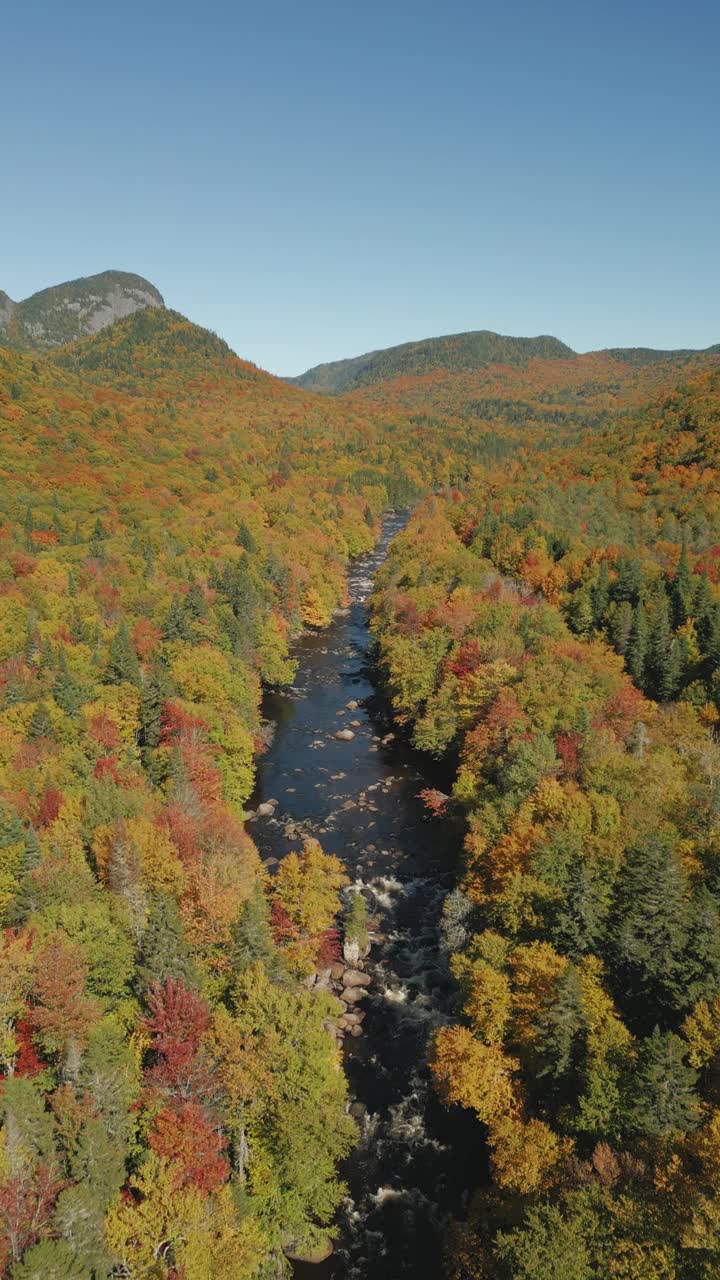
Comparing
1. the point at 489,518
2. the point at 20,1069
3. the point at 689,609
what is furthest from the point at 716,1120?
the point at 489,518

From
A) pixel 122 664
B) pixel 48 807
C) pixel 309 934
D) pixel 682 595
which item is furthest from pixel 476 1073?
pixel 682 595

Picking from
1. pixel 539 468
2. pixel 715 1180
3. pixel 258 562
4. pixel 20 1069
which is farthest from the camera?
pixel 539 468

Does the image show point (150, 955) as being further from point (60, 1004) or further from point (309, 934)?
point (309, 934)

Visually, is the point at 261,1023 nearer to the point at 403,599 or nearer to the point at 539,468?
the point at 403,599

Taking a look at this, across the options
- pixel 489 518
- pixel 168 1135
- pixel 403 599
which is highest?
pixel 489 518

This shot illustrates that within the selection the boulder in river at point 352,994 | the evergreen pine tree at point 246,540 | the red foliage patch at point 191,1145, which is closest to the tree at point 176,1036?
the red foliage patch at point 191,1145

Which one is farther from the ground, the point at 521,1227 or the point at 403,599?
the point at 403,599

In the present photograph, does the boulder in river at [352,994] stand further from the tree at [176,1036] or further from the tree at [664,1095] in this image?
the tree at [664,1095]
